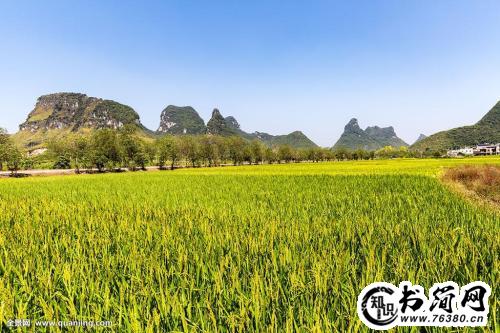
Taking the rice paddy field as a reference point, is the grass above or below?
below

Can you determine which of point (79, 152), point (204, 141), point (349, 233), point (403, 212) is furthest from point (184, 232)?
point (204, 141)

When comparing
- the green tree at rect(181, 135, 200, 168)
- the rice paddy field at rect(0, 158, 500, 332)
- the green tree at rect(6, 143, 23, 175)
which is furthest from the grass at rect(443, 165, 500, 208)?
the green tree at rect(181, 135, 200, 168)

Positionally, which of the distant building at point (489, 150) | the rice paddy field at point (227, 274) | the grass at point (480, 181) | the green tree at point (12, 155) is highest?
the green tree at point (12, 155)

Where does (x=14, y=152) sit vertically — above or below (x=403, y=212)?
above

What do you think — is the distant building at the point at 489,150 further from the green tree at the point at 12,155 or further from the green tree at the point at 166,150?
the green tree at the point at 12,155

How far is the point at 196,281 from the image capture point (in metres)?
2.99

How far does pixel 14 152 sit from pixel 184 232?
6762 cm

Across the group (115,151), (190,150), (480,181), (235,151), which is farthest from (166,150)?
(480,181)

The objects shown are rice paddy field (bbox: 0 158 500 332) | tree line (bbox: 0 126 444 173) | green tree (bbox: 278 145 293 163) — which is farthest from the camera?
green tree (bbox: 278 145 293 163)

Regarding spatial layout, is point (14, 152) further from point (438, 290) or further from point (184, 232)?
point (438, 290)

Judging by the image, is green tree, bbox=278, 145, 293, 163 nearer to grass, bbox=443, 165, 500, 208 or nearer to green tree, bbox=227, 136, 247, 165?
green tree, bbox=227, 136, 247, 165

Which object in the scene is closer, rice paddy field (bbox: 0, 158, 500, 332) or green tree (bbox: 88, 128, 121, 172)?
rice paddy field (bbox: 0, 158, 500, 332)

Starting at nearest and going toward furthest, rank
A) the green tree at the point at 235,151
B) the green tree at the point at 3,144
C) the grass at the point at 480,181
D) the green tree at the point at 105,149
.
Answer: the grass at the point at 480,181, the green tree at the point at 3,144, the green tree at the point at 105,149, the green tree at the point at 235,151

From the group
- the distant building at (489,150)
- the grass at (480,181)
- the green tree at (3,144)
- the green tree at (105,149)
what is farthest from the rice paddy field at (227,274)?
the distant building at (489,150)
